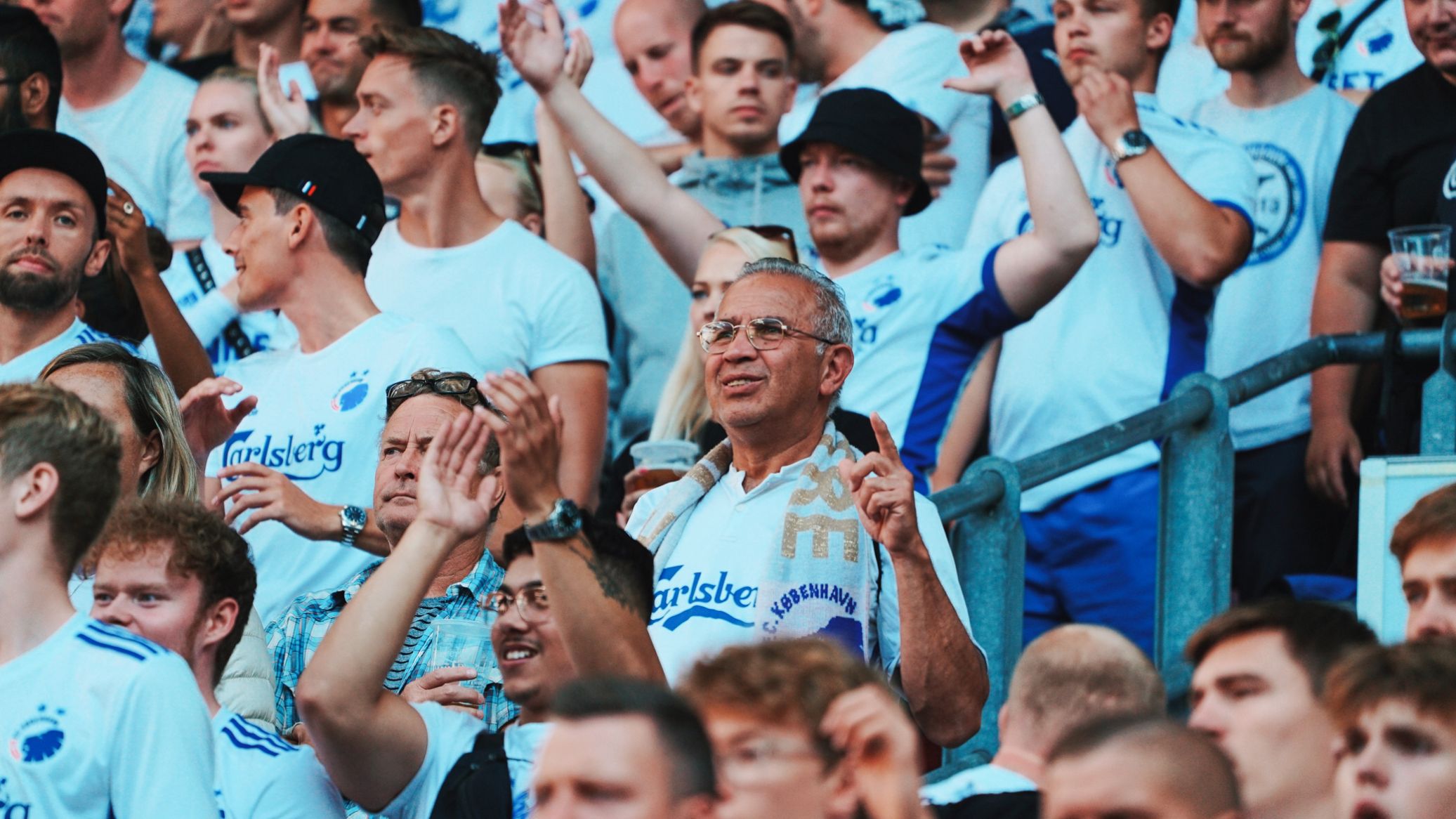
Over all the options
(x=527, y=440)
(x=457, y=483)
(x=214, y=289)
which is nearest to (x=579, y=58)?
(x=214, y=289)

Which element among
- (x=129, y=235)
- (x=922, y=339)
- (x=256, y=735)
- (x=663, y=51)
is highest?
(x=663, y=51)

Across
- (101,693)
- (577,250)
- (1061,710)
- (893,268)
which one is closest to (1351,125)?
(893,268)

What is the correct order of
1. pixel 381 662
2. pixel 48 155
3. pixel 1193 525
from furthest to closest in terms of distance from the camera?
1. pixel 48 155
2. pixel 1193 525
3. pixel 381 662

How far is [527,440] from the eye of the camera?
3.80 meters

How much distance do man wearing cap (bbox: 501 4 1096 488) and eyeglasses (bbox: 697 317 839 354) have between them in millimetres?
1133

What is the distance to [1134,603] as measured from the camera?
5988 millimetres

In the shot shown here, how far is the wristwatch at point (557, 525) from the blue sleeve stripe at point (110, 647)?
0.74m

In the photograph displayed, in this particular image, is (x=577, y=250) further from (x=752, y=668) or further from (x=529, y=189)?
(x=752, y=668)

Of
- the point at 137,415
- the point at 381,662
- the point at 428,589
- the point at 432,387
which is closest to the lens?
the point at 381,662

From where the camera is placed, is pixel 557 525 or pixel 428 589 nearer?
pixel 557 525

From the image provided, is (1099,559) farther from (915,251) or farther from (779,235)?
(779,235)

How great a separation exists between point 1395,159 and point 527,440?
3417mm

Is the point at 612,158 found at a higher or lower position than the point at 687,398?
higher

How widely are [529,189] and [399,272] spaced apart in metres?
1.00
